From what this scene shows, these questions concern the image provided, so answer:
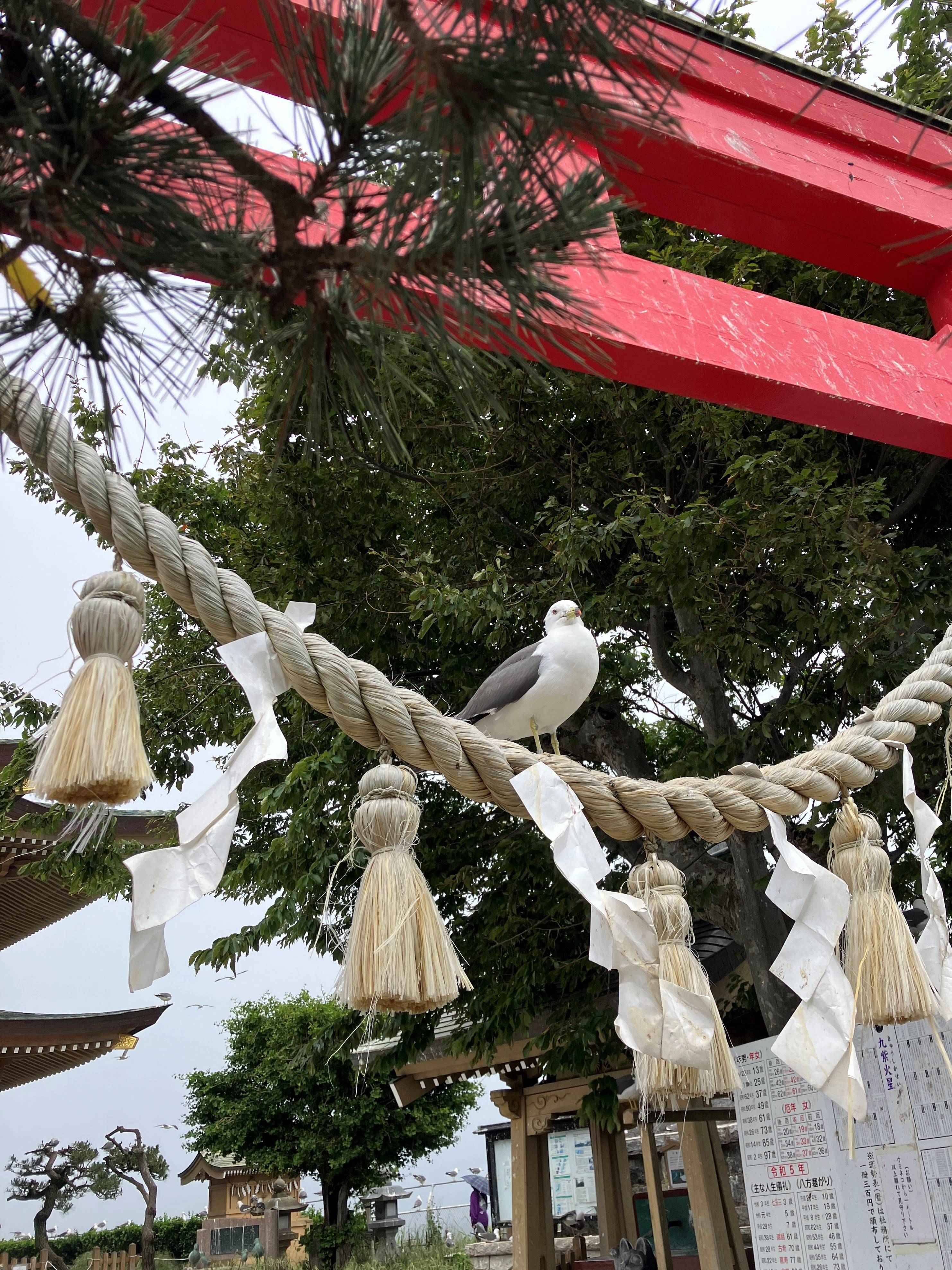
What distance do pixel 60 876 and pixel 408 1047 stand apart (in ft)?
6.89

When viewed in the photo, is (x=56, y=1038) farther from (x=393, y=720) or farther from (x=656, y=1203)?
(x=393, y=720)

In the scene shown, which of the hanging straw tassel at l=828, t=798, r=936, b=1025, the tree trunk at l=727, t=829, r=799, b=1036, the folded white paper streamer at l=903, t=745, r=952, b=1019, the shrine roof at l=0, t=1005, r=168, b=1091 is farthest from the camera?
the shrine roof at l=0, t=1005, r=168, b=1091

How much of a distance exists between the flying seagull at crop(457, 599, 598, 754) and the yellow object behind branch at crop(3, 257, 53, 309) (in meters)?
1.38

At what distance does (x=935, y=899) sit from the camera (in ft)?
5.87

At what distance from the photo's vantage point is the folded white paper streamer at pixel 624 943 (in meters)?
1.31

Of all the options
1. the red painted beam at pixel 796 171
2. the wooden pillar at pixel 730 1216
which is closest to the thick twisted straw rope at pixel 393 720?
the red painted beam at pixel 796 171

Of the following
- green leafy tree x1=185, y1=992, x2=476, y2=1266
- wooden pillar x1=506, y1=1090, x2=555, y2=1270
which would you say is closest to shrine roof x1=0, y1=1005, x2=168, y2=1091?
green leafy tree x1=185, y1=992, x2=476, y2=1266

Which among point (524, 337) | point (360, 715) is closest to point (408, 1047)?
point (360, 715)

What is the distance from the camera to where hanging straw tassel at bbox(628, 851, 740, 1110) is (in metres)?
1.48

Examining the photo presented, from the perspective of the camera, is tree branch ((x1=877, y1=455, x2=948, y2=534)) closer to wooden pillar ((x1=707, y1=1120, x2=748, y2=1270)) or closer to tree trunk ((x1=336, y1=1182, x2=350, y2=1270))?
wooden pillar ((x1=707, y1=1120, x2=748, y2=1270))

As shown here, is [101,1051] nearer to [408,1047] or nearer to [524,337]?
[408,1047]

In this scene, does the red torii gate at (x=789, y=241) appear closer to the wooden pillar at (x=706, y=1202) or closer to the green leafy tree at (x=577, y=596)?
the green leafy tree at (x=577, y=596)

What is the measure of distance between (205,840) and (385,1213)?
1528cm

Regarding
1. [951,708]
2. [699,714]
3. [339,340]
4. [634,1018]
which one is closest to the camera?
[339,340]
